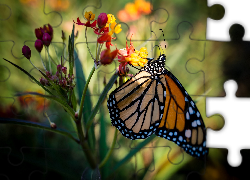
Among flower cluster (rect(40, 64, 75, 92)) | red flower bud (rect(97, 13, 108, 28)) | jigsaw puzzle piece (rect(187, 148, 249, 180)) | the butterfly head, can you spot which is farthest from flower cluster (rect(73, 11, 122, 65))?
jigsaw puzzle piece (rect(187, 148, 249, 180))

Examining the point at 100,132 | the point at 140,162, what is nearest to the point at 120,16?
the point at 100,132

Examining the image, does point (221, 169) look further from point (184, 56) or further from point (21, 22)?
point (21, 22)

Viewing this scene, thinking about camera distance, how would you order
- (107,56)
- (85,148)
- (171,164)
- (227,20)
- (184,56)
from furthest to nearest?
1. (184,56)
2. (171,164)
3. (227,20)
4. (85,148)
5. (107,56)

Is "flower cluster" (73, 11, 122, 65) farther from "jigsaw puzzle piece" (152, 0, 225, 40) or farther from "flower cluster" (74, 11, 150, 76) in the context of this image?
"jigsaw puzzle piece" (152, 0, 225, 40)

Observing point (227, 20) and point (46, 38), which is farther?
point (227, 20)

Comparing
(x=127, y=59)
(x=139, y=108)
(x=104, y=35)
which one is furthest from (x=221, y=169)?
(x=104, y=35)

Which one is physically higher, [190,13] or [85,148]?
[190,13]

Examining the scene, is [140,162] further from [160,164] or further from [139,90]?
[139,90]
